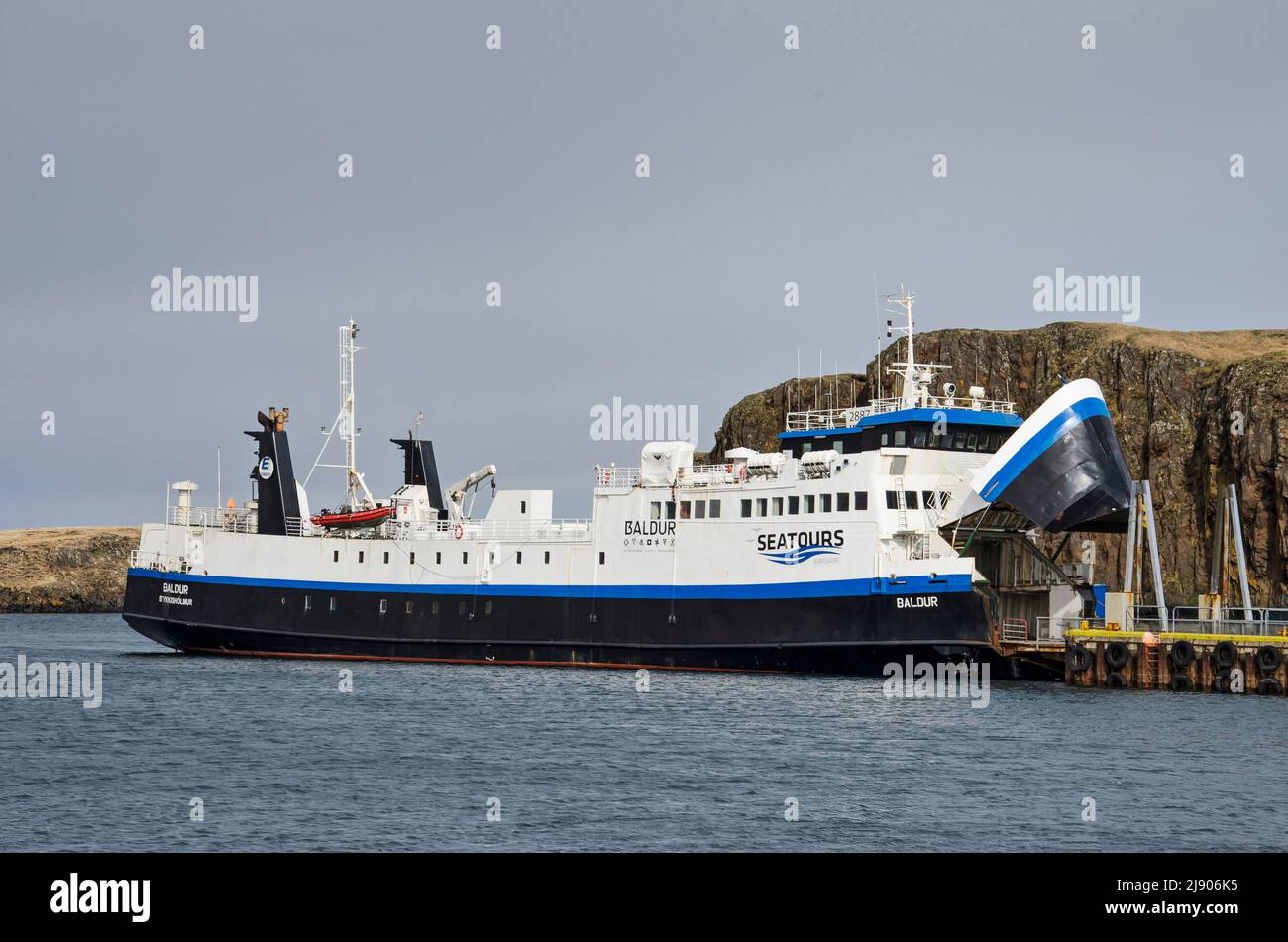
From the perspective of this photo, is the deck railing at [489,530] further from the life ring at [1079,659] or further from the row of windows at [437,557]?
the life ring at [1079,659]

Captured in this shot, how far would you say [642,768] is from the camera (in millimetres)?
29703

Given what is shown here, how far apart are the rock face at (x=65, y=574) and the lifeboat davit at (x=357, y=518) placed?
90.8 meters

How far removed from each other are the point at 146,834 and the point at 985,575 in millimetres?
28646

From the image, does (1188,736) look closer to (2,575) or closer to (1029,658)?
(1029,658)

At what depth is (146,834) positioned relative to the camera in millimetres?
23875

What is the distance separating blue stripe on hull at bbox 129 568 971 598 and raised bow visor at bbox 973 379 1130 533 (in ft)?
8.66

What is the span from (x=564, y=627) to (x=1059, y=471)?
54.9 feet

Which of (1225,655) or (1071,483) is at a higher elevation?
(1071,483)

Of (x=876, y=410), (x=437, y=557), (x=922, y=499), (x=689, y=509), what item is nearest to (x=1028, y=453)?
(x=922, y=499)

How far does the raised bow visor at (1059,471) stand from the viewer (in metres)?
40.6

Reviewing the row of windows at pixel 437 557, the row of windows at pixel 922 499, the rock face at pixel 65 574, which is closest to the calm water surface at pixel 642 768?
the row of windows at pixel 922 499

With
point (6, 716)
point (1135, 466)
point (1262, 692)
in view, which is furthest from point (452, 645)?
point (1135, 466)

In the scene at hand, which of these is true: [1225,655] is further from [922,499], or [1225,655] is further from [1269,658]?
[922,499]

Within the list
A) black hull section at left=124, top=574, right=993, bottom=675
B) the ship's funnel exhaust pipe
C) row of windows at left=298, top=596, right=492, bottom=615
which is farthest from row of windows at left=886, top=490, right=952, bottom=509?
the ship's funnel exhaust pipe
